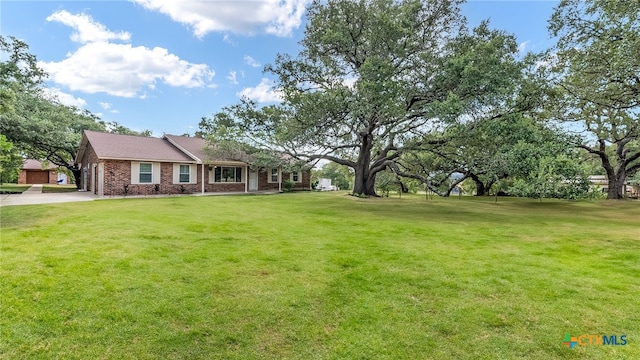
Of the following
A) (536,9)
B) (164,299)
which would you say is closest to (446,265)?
(164,299)

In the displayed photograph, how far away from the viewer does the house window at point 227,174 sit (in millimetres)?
21344

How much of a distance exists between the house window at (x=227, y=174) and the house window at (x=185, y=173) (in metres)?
1.75

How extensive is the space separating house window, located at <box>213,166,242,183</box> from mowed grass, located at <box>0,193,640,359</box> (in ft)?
45.7

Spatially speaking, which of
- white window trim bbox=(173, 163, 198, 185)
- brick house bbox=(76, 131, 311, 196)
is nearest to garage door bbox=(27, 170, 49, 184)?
brick house bbox=(76, 131, 311, 196)

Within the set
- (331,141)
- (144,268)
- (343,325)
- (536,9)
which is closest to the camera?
(343,325)

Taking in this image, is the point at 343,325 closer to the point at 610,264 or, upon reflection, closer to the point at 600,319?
the point at 600,319

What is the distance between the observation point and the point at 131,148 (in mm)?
18438

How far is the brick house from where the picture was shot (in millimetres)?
16938

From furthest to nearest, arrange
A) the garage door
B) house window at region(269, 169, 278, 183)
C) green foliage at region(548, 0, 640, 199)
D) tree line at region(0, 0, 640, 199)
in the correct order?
the garage door < house window at region(269, 169, 278, 183) < tree line at region(0, 0, 640, 199) < green foliage at region(548, 0, 640, 199)

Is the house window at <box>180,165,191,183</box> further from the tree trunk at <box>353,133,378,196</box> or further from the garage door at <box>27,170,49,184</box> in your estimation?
the garage door at <box>27,170,49,184</box>

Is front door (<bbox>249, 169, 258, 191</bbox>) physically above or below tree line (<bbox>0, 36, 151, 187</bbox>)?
below

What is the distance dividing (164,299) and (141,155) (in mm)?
16564

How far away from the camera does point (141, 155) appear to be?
17.9 metres

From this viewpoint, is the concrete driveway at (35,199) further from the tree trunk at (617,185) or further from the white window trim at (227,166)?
the tree trunk at (617,185)
